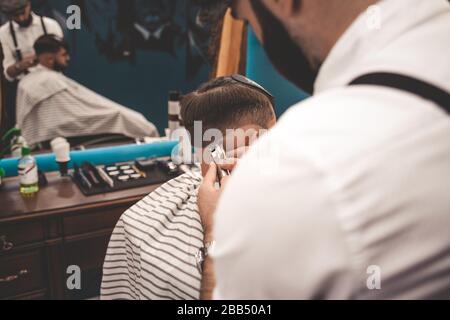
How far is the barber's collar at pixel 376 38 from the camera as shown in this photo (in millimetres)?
517

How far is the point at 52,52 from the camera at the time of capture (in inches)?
Answer: 78.7

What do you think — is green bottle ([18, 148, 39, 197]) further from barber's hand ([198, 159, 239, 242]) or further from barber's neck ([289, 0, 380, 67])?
barber's neck ([289, 0, 380, 67])

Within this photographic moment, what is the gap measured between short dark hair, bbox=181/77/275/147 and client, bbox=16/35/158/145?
821 millimetres

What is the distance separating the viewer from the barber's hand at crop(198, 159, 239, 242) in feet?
3.91

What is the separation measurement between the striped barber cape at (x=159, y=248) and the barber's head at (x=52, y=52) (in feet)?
2.93

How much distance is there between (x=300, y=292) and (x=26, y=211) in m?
1.79

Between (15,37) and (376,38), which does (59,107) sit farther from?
(376,38)

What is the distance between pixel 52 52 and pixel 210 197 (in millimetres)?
1263

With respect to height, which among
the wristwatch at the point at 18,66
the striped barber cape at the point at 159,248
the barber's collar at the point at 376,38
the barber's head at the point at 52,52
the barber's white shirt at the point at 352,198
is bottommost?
the striped barber cape at the point at 159,248

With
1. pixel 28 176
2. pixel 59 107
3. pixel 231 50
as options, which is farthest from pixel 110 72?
pixel 231 50

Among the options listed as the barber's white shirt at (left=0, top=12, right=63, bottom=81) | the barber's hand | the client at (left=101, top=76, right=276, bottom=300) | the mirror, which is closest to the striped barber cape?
the client at (left=101, top=76, right=276, bottom=300)

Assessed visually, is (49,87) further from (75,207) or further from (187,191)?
(187,191)

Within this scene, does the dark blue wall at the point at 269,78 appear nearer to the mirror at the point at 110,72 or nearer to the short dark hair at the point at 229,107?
the mirror at the point at 110,72

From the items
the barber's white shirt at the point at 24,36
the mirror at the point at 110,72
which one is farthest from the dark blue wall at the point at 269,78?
the barber's white shirt at the point at 24,36
